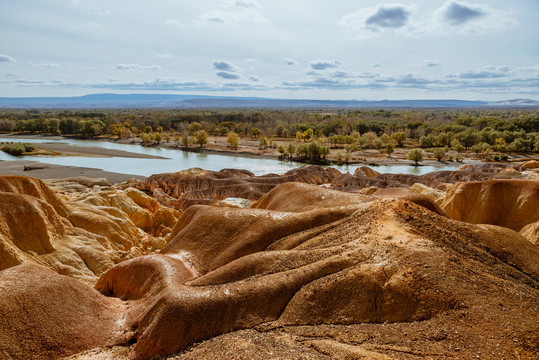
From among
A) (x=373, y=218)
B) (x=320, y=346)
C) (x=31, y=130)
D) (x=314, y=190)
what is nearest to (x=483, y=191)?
(x=314, y=190)

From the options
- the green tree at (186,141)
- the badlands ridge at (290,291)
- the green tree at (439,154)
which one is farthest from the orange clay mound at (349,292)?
the green tree at (186,141)

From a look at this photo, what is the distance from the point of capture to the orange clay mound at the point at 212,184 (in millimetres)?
43472

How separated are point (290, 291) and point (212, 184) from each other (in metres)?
38.6

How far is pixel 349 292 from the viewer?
11219 mm

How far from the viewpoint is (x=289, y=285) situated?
1195cm

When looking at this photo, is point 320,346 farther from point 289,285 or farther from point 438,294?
point 438,294

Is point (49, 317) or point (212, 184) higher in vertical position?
point (49, 317)

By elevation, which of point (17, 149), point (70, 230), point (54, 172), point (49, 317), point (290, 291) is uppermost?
point (290, 291)

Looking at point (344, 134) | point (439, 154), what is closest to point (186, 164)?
point (439, 154)

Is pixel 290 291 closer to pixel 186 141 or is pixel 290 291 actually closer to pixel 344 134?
pixel 186 141

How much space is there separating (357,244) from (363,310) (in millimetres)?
2767

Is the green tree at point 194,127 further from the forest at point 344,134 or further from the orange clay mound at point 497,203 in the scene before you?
the orange clay mound at point 497,203

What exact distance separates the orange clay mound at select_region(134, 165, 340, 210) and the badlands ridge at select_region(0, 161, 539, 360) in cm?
2010

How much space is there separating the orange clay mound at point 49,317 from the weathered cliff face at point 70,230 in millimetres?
6119
